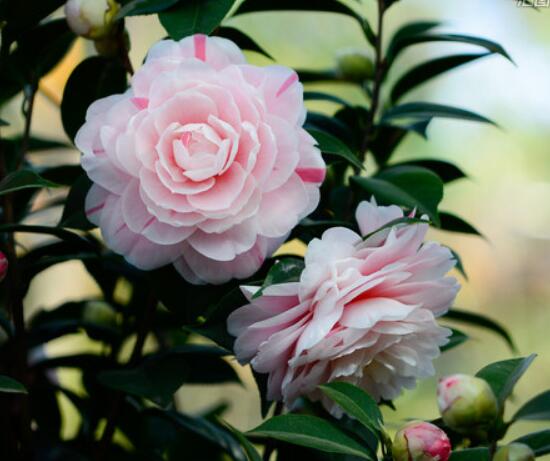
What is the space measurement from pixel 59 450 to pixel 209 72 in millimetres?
413

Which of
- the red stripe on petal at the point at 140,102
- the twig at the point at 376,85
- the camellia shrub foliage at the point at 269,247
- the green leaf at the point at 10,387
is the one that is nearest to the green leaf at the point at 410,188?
the camellia shrub foliage at the point at 269,247

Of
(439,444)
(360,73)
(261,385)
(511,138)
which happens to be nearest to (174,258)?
(261,385)

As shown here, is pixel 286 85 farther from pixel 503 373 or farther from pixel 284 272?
pixel 503 373

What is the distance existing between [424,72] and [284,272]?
48cm

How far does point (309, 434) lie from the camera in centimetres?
59

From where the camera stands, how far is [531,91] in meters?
4.06

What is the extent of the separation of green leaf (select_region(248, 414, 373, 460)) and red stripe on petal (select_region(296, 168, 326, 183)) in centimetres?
17

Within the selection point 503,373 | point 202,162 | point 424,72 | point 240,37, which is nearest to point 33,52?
point 240,37

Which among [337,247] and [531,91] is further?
[531,91]

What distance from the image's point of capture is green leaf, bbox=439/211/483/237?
36.5 inches

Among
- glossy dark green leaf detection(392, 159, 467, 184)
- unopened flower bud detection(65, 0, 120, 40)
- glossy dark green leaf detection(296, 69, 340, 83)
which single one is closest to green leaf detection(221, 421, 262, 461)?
unopened flower bud detection(65, 0, 120, 40)

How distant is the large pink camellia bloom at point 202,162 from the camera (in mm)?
636

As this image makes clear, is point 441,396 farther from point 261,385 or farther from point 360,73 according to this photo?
point 360,73

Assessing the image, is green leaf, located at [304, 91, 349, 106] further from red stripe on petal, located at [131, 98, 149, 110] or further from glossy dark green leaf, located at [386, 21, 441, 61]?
red stripe on petal, located at [131, 98, 149, 110]
